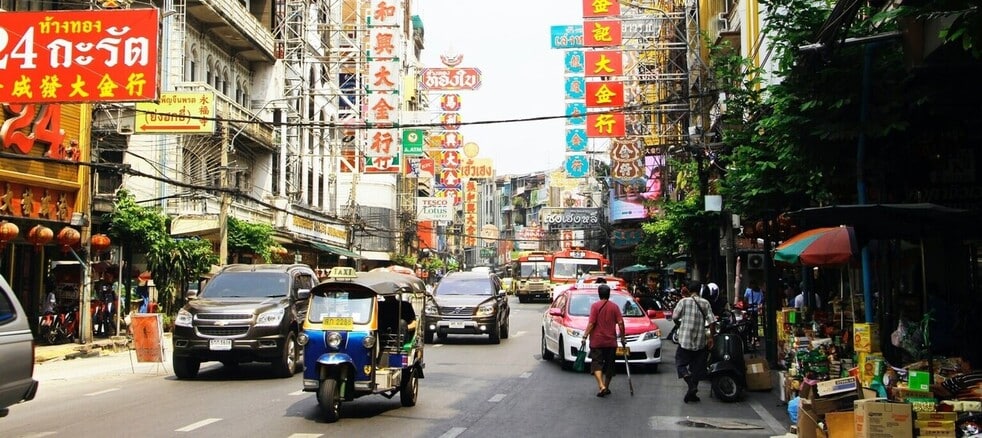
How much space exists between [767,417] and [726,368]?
61.4 inches

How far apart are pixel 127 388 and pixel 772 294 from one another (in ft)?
41.7

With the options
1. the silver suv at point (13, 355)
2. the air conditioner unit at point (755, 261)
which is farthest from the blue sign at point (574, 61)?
the silver suv at point (13, 355)

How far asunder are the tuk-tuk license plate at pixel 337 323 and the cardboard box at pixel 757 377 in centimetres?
679

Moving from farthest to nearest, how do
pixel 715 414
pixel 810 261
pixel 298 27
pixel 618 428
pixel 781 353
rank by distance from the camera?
pixel 298 27 → pixel 781 353 → pixel 810 261 → pixel 715 414 → pixel 618 428

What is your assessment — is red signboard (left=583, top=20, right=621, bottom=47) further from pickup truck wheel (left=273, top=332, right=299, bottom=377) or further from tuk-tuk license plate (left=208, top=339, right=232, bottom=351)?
tuk-tuk license plate (left=208, top=339, right=232, bottom=351)

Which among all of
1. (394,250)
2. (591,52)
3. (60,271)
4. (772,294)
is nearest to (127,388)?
(60,271)

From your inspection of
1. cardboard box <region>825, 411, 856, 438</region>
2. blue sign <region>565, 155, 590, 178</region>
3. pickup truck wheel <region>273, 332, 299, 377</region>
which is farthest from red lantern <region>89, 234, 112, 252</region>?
blue sign <region>565, 155, 590, 178</region>

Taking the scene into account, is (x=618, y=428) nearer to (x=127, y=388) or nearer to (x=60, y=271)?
(x=127, y=388)

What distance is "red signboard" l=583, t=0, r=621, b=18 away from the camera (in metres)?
32.2

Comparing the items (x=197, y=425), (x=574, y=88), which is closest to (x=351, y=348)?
(x=197, y=425)

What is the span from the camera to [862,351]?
10.7 meters

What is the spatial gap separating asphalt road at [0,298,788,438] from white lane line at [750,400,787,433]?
0.01 m

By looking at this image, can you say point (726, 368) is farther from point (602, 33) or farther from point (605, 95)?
point (602, 33)

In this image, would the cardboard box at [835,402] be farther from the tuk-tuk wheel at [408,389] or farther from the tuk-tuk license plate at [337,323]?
the tuk-tuk license plate at [337,323]
